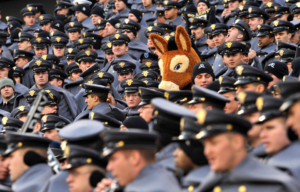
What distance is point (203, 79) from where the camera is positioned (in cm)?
738

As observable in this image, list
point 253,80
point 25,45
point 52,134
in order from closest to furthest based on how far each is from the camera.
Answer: point 253,80 → point 52,134 → point 25,45

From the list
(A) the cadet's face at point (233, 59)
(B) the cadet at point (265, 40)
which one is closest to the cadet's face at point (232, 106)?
(A) the cadet's face at point (233, 59)

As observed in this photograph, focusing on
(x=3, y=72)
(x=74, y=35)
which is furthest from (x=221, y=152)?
(x=74, y=35)

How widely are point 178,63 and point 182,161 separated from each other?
386 cm

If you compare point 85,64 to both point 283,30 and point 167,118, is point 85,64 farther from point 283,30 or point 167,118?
point 167,118

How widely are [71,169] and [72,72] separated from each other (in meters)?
6.96

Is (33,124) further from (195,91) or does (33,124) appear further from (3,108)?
(3,108)

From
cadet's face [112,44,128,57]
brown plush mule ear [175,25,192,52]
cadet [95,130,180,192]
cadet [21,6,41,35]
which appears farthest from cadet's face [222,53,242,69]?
cadet [21,6,41,35]

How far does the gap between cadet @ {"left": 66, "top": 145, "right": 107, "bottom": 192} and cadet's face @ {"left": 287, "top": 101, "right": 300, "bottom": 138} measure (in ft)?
5.59

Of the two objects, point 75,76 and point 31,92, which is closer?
point 31,92

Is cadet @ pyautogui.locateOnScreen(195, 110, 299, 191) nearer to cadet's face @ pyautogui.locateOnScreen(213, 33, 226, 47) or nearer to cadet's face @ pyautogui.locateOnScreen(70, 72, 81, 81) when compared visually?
cadet's face @ pyautogui.locateOnScreen(213, 33, 226, 47)

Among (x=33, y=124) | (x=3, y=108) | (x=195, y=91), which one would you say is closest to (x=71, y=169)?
(x=33, y=124)

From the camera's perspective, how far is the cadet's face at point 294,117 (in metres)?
3.65

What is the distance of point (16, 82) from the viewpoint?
11383mm
